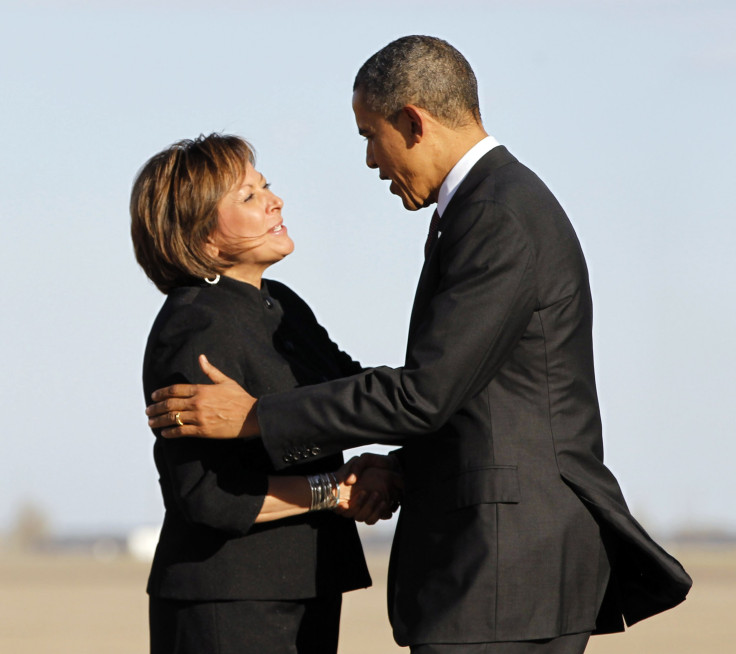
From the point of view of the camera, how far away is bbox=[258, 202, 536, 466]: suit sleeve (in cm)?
365

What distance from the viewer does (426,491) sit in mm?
3871

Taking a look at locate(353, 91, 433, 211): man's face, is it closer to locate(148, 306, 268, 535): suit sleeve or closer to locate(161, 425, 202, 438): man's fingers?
locate(148, 306, 268, 535): suit sleeve

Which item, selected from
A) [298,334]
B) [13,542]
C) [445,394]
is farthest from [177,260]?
[13,542]

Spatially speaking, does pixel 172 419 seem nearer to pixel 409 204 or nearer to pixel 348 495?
pixel 348 495

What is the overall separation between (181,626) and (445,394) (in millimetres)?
1134

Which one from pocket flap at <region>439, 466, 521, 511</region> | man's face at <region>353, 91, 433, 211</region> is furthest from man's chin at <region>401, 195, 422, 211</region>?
pocket flap at <region>439, 466, 521, 511</region>

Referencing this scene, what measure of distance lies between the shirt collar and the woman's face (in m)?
0.60

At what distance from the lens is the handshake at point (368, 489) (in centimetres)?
421

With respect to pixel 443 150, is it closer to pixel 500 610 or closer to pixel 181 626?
pixel 500 610

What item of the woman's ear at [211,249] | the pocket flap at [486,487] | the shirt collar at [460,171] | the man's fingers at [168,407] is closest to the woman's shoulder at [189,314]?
the woman's ear at [211,249]

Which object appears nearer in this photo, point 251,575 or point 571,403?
point 571,403

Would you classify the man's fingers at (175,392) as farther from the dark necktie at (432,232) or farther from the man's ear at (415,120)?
the man's ear at (415,120)

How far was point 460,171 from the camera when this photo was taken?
4.04 m

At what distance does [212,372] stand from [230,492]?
358 mm
